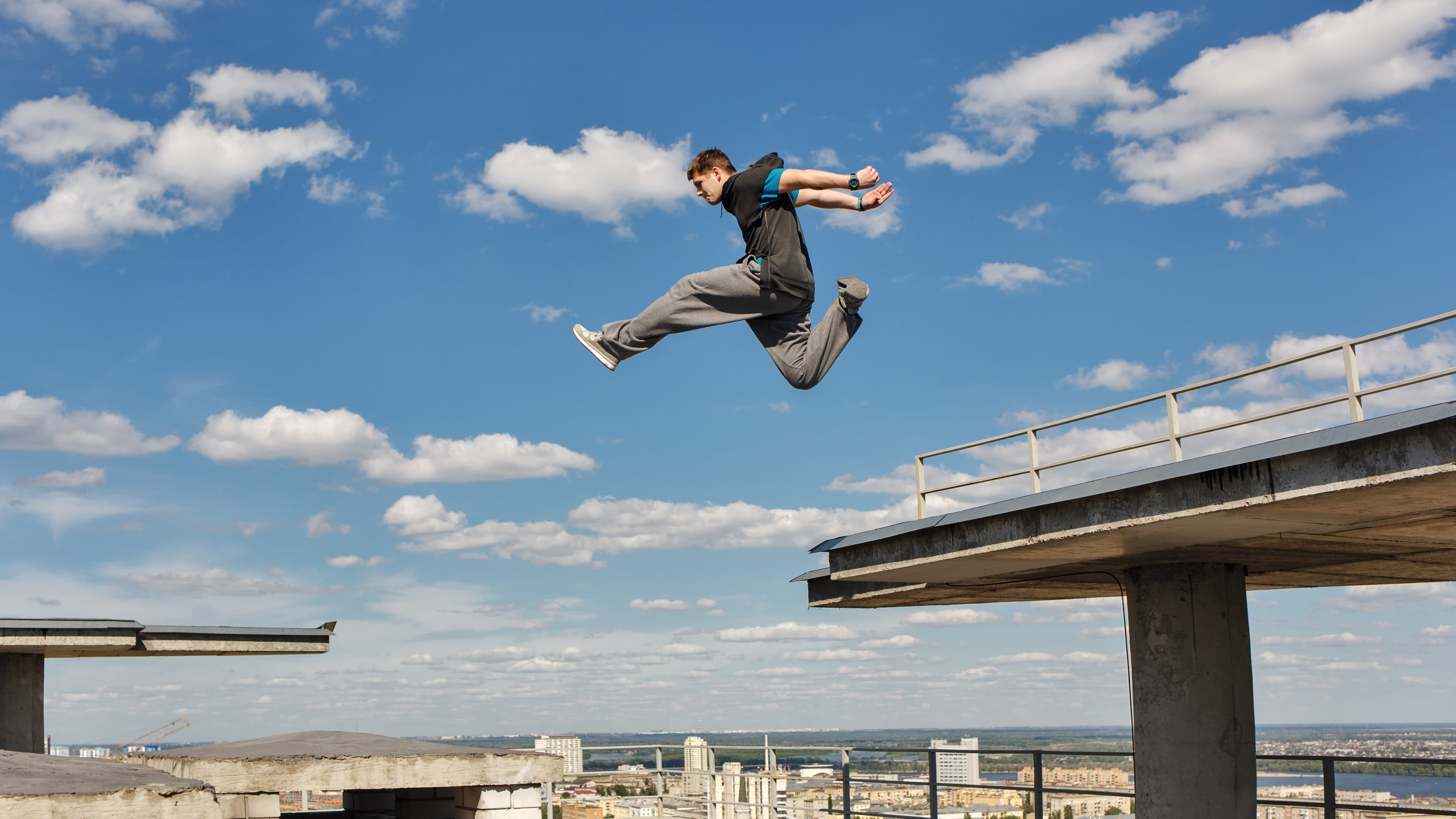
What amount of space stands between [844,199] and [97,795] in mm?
5834

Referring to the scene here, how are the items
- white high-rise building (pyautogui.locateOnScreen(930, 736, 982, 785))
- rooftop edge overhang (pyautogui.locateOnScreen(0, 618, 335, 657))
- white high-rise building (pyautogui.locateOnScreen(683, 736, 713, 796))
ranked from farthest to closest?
white high-rise building (pyautogui.locateOnScreen(683, 736, 713, 796)) < rooftop edge overhang (pyautogui.locateOnScreen(0, 618, 335, 657)) < white high-rise building (pyautogui.locateOnScreen(930, 736, 982, 785))

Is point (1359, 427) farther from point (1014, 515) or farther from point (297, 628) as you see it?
point (297, 628)

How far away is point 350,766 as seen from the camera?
12203 mm

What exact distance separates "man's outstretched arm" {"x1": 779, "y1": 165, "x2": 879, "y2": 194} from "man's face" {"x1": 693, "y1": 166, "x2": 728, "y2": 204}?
1.74ft

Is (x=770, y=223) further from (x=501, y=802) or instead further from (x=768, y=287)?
(x=501, y=802)

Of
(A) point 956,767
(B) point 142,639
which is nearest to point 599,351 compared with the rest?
(A) point 956,767

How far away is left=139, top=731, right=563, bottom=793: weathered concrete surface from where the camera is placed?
462 inches

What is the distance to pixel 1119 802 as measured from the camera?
668 inches

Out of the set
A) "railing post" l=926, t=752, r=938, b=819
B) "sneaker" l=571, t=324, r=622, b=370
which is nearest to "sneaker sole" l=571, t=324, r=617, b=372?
"sneaker" l=571, t=324, r=622, b=370

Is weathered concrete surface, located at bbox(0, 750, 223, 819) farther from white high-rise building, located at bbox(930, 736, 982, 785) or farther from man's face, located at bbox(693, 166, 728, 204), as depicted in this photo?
white high-rise building, located at bbox(930, 736, 982, 785)

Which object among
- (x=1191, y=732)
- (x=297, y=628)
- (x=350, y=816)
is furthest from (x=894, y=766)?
(x=297, y=628)

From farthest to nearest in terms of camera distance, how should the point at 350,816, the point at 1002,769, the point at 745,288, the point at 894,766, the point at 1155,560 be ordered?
the point at 894,766, the point at 1002,769, the point at 350,816, the point at 1155,560, the point at 745,288

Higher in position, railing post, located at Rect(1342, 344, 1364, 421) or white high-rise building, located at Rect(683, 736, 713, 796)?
railing post, located at Rect(1342, 344, 1364, 421)

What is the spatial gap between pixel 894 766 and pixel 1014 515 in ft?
22.7
